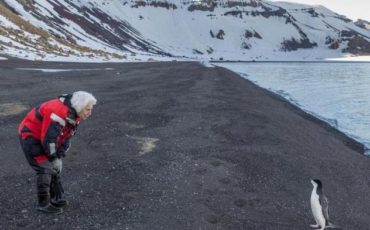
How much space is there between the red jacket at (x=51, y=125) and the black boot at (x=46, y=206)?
966 millimetres

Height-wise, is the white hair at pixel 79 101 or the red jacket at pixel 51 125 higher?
the white hair at pixel 79 101

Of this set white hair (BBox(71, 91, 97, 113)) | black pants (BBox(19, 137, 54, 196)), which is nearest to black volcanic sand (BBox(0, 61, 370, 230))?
black pants (BBox(19, 137, 54, 196))

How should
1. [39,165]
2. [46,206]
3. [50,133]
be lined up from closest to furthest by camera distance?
[50,133], [39,165], [46,206]

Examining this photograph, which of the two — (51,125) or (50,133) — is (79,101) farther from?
(50,133)

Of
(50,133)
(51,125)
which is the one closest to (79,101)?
(51,125)

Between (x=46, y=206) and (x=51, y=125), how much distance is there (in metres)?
2.02

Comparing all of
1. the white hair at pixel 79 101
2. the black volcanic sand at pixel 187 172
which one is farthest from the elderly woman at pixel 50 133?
the black volcanic sand at pixel 187 172

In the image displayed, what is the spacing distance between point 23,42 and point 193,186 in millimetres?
59356

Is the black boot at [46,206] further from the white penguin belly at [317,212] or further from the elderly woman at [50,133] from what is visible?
the white penguin belly at [317,212]

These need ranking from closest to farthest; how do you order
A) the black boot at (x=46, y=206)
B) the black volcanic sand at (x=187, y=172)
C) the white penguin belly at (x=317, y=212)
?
1. the black boot at (x=46, y=206)
2. the black volcanic sand at (x=187, y=172)
3. the white penguin belly at (x=317, y=212)

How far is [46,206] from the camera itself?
9430 millimetres

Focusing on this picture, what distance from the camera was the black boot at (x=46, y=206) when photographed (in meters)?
9.40

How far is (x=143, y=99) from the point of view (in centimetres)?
2673

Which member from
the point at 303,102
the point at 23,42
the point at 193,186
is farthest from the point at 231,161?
the point at 23,42
